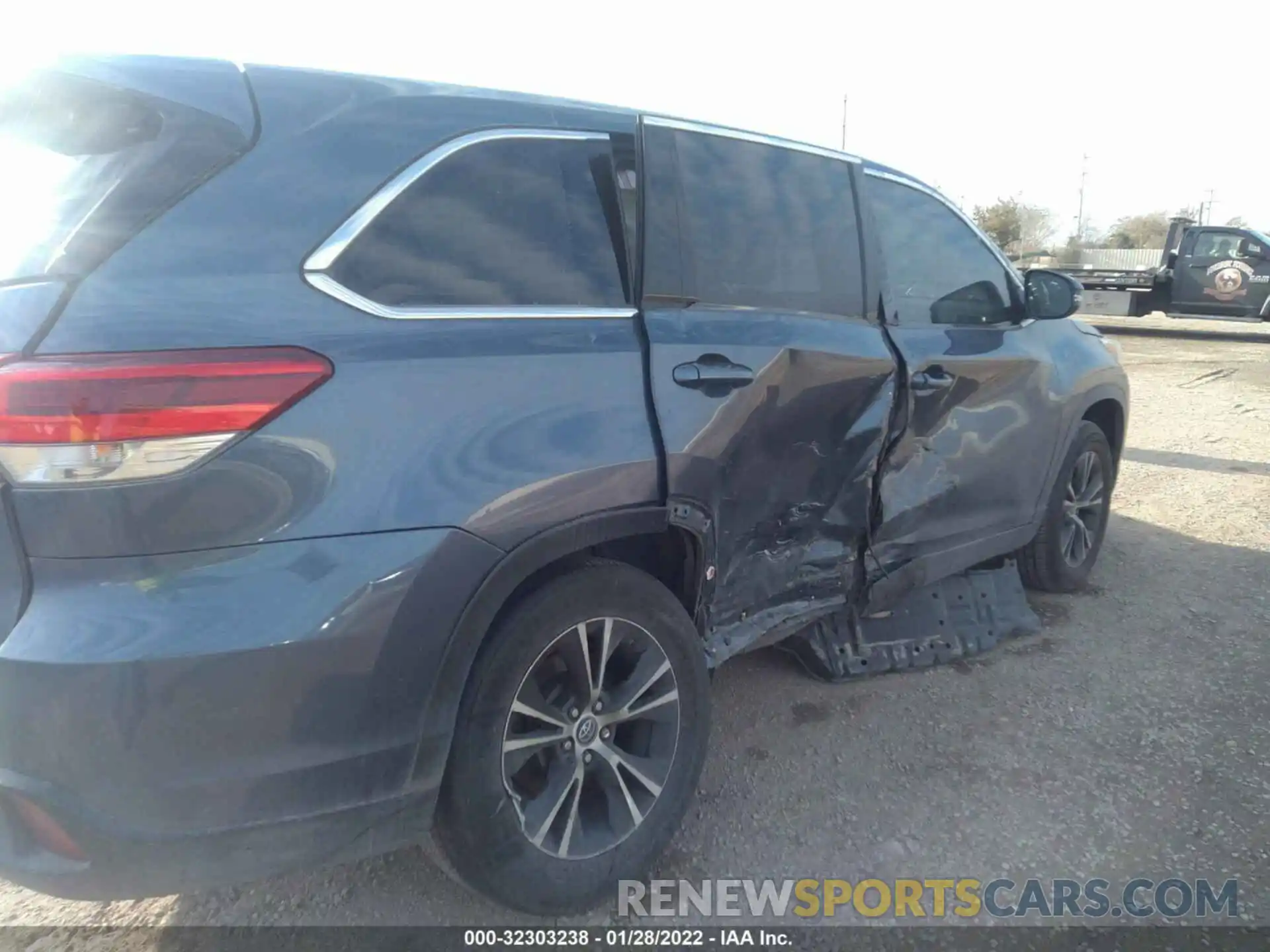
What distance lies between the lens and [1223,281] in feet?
55.5

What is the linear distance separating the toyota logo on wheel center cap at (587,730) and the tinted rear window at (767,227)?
1.20m

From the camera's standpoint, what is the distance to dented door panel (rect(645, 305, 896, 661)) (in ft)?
8.43

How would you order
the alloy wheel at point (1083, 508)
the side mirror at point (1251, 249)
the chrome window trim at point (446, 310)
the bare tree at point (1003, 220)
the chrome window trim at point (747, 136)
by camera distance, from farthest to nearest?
the bare tree at point (1003, 220) < the side mirror at point (1251, 249) < the alloy wheel at point (1083, 508) < the chrome window trim at point (747, 136) < the chrome window trim at point (446, 310)

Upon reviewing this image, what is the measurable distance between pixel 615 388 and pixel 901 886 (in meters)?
1.59

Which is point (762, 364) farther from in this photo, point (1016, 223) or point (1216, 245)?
point (1016, 223)

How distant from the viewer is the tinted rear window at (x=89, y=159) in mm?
1829

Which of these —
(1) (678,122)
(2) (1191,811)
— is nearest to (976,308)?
(1) (678,122)

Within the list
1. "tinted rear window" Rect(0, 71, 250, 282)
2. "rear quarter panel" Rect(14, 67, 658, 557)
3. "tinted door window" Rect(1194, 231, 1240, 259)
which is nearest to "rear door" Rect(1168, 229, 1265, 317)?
"tinted door window" Rect(1194, 231, 1240, 259)

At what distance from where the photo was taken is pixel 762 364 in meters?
2.75

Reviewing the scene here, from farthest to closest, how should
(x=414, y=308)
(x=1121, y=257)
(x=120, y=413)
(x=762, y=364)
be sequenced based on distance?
(x=1121, y=257) → (x=762, y=364) → (x=414, y=308) → (x=120, y=413)

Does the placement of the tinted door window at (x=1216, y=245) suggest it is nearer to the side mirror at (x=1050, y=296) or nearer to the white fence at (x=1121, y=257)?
the side mirror at (x=1050, y=296)

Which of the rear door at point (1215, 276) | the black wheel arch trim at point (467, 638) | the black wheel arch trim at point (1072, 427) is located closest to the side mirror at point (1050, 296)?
the black wheel arch trim at point (1072, 427)

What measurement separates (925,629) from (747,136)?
214cm

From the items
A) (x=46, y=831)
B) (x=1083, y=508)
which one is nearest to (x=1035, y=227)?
(x=1083, y=508)
